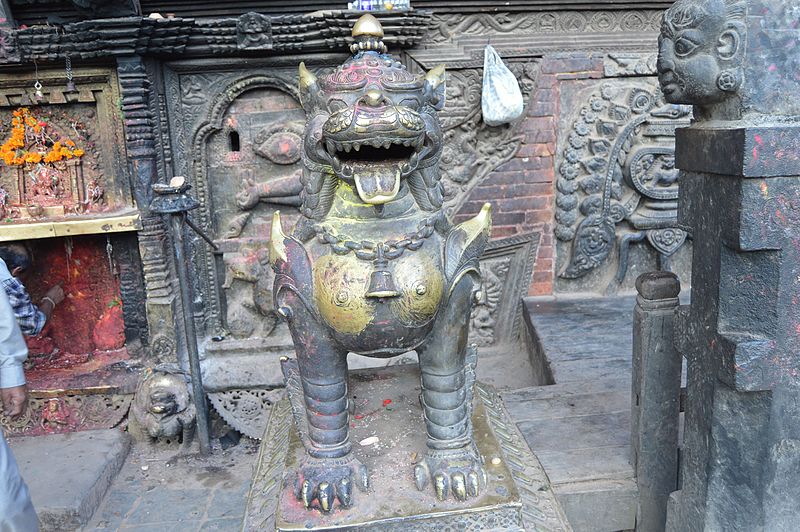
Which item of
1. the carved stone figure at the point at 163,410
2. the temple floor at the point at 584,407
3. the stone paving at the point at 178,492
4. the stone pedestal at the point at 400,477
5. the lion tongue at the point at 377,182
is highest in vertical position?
the lion tongue at the point at 377,182

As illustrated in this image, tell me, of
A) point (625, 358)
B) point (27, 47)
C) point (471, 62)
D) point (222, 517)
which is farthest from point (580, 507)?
point (27, 47)

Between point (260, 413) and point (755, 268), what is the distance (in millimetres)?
3013

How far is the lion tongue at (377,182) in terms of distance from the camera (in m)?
1.58

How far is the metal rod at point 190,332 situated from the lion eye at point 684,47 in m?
2.54

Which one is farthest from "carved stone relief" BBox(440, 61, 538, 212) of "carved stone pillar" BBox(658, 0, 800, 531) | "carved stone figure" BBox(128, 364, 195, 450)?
"carved stone pillar" BBox(658, 0, 800, 531)

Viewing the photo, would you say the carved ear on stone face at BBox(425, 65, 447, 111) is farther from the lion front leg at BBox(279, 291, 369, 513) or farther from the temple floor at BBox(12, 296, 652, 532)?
the temple floor at BBox(12, 296, 652, 532)

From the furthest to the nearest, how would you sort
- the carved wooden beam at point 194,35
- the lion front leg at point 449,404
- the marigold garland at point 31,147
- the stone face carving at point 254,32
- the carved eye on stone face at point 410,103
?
the marigold garland at point 31,147
the stone face carving at point 254,32
the carved wooden beam at point 194,35
the lion front leg at point 449,404
the carved eye on stone face at point 410,103

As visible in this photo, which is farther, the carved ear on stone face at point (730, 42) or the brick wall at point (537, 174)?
the brick wall at point (537, 174)

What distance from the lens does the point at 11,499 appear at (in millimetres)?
2135

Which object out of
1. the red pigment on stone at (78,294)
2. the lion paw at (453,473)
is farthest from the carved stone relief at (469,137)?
the lion paw at (453,473)

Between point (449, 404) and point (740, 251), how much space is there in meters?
0.88

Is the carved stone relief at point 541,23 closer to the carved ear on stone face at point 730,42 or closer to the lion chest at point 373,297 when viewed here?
the carved ear on stone face at point 730,42

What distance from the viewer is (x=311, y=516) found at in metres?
1.68

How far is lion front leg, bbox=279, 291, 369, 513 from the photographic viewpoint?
68.0 inches
